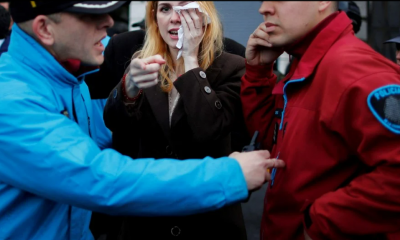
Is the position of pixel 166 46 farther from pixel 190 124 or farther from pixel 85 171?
pixel 85 171

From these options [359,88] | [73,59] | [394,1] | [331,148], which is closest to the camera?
[359,88]

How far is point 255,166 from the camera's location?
65.1 inches

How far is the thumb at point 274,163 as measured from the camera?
168 centimetres

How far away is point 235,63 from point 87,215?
1020mm

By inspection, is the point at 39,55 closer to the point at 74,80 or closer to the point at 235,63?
the point at 74,80

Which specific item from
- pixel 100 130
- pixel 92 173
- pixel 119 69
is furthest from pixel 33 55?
pixel 100 130

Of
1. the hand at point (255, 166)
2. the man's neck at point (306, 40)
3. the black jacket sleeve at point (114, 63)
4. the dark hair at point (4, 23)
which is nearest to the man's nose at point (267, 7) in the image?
the man's neck at point (306, 40)

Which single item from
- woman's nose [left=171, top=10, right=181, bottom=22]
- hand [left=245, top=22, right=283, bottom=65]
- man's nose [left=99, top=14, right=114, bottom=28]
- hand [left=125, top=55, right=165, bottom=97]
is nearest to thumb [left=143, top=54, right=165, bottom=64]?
hand [left=125, top=55, right=165, bottom=97]

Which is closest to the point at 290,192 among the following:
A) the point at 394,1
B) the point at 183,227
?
the point at 183,227

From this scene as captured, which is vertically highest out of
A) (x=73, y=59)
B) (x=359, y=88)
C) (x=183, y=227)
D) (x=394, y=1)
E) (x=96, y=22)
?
(x=96, y=22)

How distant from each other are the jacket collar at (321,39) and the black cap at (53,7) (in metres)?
0.74

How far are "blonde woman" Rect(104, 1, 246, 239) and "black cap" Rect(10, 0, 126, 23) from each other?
0.41 metres

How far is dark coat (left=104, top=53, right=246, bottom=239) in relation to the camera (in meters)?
2.10

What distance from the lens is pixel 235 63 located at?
234cm
